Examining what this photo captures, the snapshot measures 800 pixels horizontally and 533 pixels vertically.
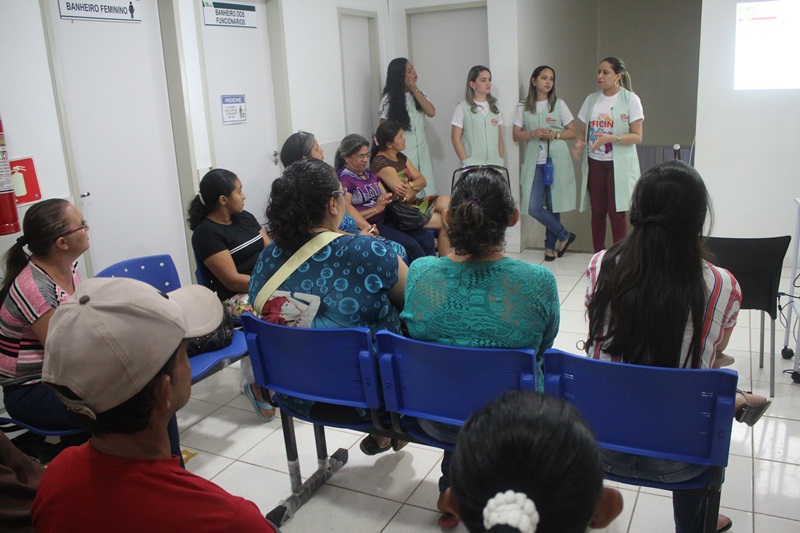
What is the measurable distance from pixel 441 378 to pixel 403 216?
8.55 ft

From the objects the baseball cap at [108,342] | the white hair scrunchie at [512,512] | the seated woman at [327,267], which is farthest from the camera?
the seated woman at [327,267]

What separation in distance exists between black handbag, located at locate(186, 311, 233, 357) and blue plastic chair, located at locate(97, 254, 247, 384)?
0.07 feet

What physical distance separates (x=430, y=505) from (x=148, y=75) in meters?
3.22

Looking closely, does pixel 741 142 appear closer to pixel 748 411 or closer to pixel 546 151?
pixel 546 151

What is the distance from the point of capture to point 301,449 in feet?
9.93

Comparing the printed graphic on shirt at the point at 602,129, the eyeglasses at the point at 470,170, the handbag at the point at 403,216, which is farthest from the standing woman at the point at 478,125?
the handbag at the point at 403,216

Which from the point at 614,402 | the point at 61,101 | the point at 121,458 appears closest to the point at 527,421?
the point at 121,458

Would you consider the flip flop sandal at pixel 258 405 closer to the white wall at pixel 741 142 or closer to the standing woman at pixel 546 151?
the standing woman at pixel 546 151

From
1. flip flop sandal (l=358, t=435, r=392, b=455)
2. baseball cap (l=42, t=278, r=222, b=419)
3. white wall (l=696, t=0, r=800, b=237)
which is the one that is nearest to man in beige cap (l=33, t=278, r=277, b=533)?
baseball cap (l=42, t=278, r=222, b=419)

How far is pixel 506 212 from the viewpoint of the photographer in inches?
A: 82.8

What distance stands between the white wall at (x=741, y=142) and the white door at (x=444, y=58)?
200 cm

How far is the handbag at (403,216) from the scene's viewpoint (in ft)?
15.0

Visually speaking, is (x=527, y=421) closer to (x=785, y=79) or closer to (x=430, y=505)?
(x=430, y=505)

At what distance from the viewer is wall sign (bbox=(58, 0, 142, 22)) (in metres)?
3.73
